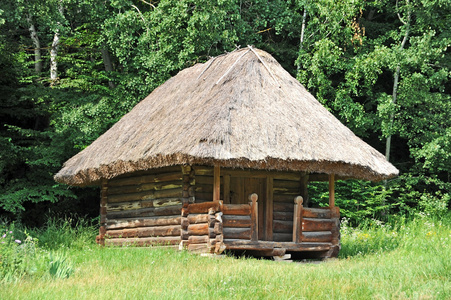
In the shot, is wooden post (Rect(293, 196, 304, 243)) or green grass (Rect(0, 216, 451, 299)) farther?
wooden post (Rect(293, 196, 304, 243))

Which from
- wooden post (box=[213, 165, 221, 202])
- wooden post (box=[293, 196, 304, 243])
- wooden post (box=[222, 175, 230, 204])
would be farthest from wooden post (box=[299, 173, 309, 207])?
wooden post (box=[213, 165, 221, 202])

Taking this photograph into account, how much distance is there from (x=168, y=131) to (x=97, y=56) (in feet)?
33.4

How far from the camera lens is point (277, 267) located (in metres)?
10.6

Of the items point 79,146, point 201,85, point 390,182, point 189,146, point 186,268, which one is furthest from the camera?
point 390,182

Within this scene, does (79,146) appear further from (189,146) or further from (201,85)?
(189,146)

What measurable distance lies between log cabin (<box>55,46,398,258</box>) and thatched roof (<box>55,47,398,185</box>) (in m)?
0.03

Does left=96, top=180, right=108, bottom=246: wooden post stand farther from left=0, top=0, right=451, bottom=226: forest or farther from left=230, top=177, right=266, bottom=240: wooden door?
left=230, top=177, right=266, bottom=240: wooden door

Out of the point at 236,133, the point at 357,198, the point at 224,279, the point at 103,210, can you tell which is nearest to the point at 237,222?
the point at 236,133

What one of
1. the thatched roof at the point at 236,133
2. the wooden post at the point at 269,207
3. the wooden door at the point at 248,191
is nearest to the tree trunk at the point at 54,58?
the thatched roof at the point at 236,133

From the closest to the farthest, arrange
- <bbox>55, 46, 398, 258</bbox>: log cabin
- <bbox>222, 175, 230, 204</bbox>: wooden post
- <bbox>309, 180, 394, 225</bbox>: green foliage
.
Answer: <bbox>55, 46, 398, 258</bbox>: log cabin → <bbox>222, 175, 230, 204</bbox>: wooden post → <bbox>309, 180, 394, 225</bbox>: green foliage

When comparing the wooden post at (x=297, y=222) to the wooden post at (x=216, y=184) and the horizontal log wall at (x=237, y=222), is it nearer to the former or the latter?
the horizontal log wall at (x=237, y=222)

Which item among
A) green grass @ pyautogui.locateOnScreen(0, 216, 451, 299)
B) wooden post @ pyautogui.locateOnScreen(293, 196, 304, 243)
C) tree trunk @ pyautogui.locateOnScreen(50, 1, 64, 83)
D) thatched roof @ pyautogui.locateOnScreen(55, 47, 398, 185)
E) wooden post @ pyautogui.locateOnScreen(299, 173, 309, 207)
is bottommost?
green grass @ pyautogui.locateOnScreen(0, 216, 451, 299)

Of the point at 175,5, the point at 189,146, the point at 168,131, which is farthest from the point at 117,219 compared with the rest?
the point at 175,5

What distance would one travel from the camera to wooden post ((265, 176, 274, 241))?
1427cm
